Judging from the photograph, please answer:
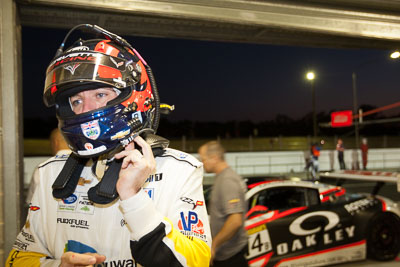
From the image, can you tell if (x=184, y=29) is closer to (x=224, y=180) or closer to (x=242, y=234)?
Answer: (x=224, y=180)

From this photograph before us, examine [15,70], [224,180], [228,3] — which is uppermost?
[228,3]

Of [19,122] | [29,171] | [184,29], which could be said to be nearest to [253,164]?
[29,171]

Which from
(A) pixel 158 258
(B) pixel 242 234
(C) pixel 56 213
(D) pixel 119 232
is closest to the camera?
(A) pixel 158 258

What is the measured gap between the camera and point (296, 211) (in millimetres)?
5203

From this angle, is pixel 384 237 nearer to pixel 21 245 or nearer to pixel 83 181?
pixel 83 181

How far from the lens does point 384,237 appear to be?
5.81m

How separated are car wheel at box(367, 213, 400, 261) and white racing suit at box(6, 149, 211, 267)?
17.1 ft

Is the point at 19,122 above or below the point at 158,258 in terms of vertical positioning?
above

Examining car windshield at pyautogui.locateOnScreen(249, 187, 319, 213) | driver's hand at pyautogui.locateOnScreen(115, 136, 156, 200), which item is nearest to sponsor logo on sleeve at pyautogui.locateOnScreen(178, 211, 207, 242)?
driver's hand at pyautogui.locateOnScreen(115, 136, 156, 200)

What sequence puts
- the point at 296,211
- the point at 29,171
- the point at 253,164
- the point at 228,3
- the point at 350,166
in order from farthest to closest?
the point at 350,166 → the point at 253,164 → the point at 29,171 → the point at 296,211 → the point at 228,3

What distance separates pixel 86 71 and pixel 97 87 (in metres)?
0.09

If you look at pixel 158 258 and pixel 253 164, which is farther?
pixel 253 164

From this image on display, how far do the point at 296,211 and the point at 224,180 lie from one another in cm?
205

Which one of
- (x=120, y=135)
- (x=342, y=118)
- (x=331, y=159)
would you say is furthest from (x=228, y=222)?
(x=342, y=118)
